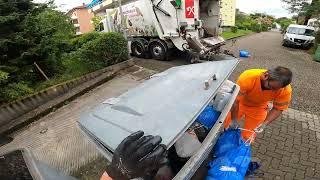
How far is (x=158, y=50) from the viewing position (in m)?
10.5

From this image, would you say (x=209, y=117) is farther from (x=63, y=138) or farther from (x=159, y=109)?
(x=63, y=138)

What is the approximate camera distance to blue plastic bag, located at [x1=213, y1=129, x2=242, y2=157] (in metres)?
2.93

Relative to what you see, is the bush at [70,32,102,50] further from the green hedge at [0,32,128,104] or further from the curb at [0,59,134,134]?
the curb at [0,59,134,134]

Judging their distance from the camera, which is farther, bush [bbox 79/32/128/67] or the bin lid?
bush [bbox 79/32/128/67]

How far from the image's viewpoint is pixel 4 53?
6859 millimetres

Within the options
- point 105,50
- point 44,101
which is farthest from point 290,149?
point 105,50

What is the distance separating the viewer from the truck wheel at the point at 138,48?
1088 cm

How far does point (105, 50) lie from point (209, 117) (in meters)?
6.22

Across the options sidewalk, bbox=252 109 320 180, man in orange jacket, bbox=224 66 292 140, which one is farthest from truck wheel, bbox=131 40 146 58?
man in orange jacket, bbox=224 66 292 140

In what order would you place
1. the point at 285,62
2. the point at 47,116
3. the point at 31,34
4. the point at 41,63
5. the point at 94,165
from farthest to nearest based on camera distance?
the point at 285,62 → the point at 41,63 → the point at 31,34 → the point at 47,116 → the point at 94,165

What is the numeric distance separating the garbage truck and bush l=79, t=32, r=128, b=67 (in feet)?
3.83

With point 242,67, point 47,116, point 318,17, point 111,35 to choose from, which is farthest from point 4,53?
point 318,17

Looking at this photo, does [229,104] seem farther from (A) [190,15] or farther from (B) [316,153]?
(A) [190,15]

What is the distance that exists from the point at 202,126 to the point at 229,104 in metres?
0.39
